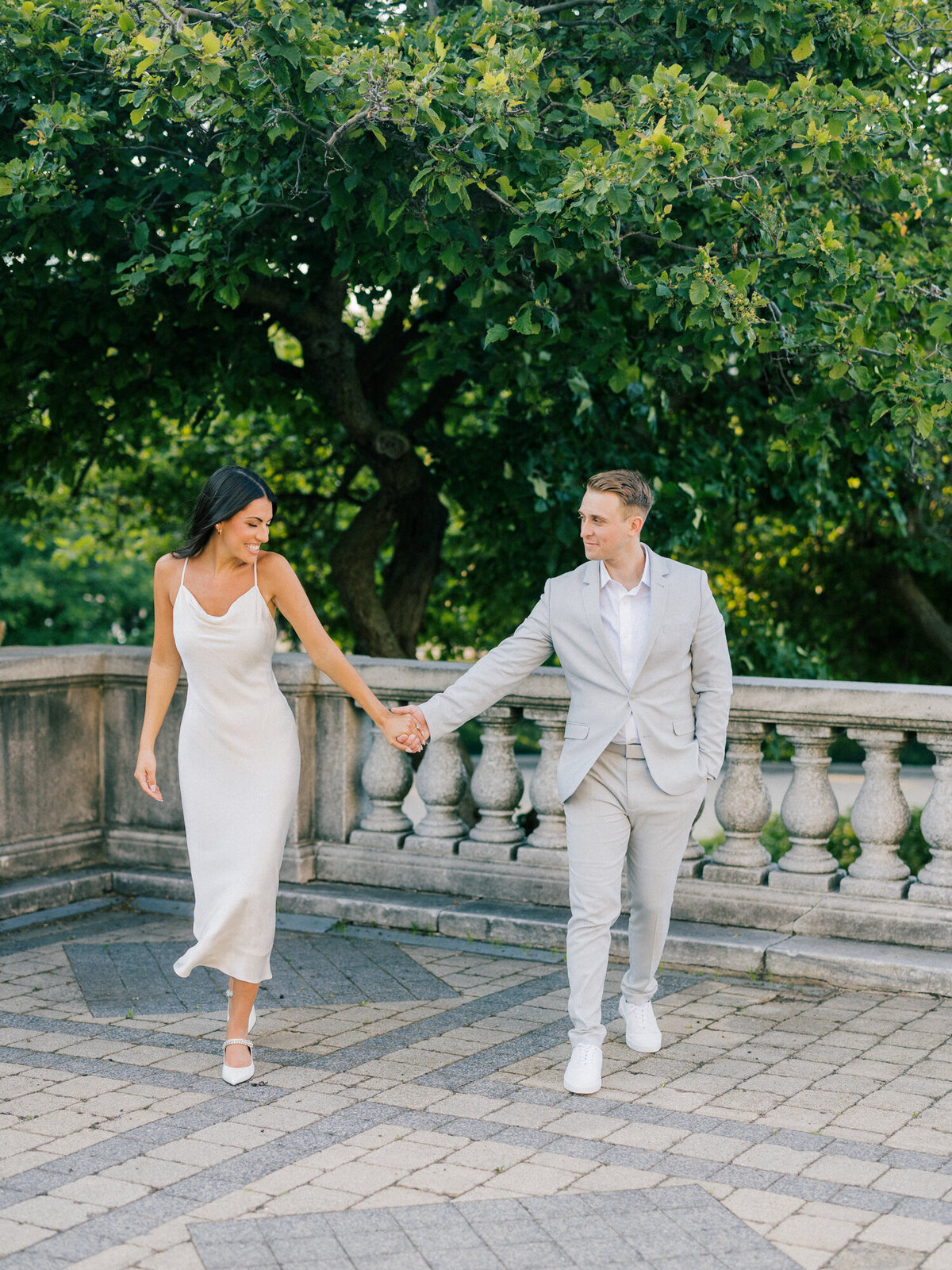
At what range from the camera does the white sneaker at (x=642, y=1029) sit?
16.1ft

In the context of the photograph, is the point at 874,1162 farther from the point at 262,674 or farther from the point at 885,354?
the point at 885,354

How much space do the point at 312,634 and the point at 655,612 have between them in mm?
1141

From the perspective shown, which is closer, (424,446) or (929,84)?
(929,84)

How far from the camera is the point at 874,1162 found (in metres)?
3.96

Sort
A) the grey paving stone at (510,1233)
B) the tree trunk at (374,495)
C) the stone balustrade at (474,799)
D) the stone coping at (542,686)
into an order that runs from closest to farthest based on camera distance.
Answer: the grey paving stone at (510,1233) < the stone coping at (542,686) < the stone balustrade at (474,799) < the tree trunk at (374,495)

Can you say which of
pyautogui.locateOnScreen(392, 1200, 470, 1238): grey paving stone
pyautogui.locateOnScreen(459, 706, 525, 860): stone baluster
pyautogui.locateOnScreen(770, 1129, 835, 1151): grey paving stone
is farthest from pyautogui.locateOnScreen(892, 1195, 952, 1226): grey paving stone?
pyautogui.locateOnScreen(459, 706, 525, 860): stone baluster

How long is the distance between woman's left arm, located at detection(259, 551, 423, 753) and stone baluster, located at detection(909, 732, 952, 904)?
89.2 inches

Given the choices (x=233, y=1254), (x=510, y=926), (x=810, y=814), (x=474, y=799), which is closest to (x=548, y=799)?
(x=474, y=799)

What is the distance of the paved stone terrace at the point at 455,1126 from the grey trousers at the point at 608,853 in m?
0.34

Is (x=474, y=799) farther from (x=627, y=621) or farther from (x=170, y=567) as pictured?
(x=170, y=567)

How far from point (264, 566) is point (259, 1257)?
7.15 feet

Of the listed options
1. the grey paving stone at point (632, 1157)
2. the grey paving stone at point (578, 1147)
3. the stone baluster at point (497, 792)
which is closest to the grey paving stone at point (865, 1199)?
the grey paving stone at point (632, 1157)

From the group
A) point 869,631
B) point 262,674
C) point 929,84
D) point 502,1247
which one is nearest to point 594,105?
point 262,674

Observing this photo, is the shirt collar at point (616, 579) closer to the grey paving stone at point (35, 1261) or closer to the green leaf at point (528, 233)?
the green leaf at point (528, 233)
